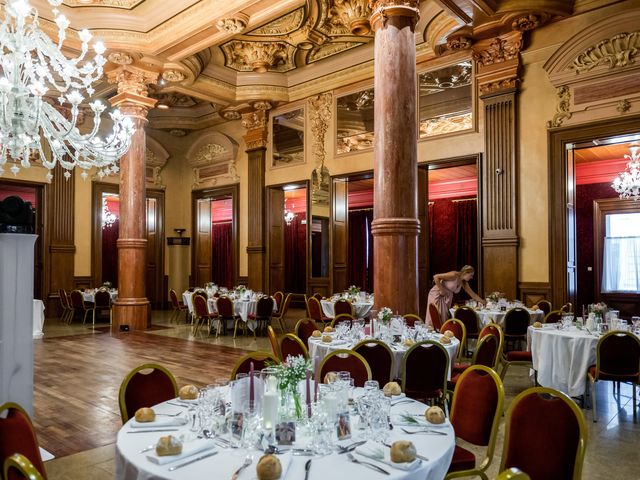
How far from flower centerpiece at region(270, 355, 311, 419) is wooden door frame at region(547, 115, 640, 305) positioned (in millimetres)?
7063

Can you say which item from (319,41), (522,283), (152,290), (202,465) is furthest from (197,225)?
(202,465)

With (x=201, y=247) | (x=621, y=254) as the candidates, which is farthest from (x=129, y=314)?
(x=621, y=254)

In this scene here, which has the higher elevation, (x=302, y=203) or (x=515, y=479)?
(x=302, y=203)

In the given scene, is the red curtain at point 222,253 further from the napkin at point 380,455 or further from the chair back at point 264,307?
the napkin at point 380,455

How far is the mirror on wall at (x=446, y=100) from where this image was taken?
919 centimetres

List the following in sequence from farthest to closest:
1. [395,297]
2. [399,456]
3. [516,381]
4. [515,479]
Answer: [516,381]
[395,297]
[399,456]
[515,479]

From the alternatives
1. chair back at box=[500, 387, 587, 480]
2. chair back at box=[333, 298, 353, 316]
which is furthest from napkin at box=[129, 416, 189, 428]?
chair back at box=[333, 298, 353, 316]

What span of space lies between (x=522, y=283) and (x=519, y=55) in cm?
394

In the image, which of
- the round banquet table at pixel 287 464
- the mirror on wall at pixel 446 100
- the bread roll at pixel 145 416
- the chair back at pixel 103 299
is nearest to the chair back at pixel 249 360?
the bread roll at pixel 145 416

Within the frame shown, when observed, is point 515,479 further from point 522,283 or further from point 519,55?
point 519,55

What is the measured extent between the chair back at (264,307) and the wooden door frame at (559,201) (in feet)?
15.9

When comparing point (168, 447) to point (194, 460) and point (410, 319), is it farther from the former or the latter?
point (410, 319)

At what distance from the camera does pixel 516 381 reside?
5.86m

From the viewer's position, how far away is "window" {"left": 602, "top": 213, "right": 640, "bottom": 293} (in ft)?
38.9
